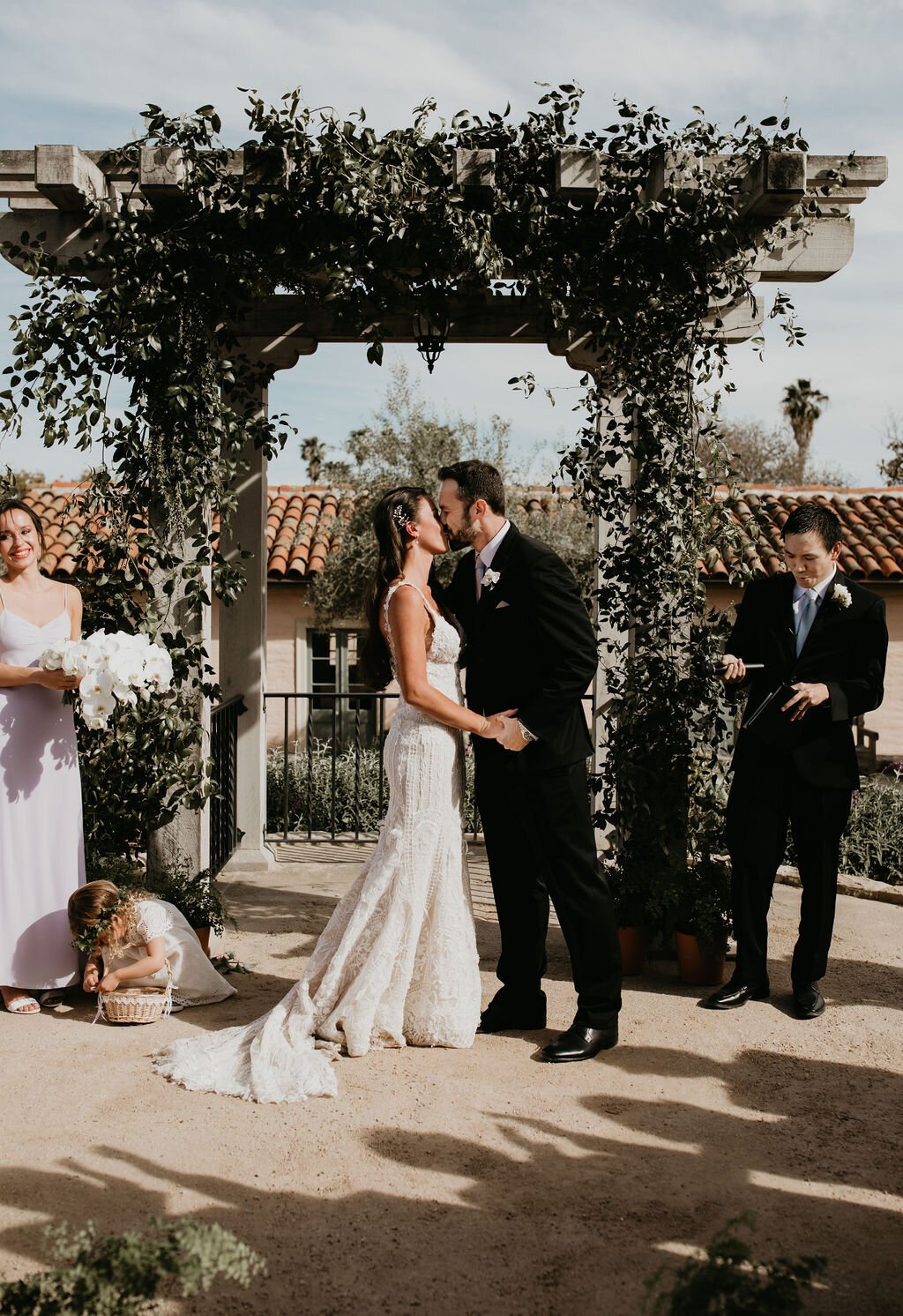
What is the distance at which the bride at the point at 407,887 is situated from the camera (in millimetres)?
4352

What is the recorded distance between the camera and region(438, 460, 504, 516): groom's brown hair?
4.40 meters

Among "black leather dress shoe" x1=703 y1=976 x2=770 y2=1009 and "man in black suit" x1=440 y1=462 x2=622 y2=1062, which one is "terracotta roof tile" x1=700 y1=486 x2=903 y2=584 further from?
"man in black suit" x1=440 y1=462 x2=622 y2=1062

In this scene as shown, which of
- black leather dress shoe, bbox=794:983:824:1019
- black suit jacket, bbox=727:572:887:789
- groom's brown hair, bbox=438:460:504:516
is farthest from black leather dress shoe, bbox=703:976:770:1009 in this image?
groom's brown hair, bbox=438:460:504:516

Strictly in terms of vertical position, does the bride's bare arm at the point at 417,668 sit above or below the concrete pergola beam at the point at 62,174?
below

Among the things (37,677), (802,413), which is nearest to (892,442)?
(802,413)

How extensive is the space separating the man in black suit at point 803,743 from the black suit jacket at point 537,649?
80cm

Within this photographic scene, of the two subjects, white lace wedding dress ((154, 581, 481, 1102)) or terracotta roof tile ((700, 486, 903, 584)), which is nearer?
white lace wedding dress ((154, 581, 481, 1102))

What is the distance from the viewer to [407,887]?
4410 mm

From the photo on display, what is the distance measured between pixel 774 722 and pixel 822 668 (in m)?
0.32

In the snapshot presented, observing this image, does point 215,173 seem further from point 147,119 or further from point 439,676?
point 439,676

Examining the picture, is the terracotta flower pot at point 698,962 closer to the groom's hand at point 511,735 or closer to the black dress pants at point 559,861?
the black dress pants at point 559,861

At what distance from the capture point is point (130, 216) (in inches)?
210

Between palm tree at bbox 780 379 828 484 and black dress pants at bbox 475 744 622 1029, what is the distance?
3298 cm

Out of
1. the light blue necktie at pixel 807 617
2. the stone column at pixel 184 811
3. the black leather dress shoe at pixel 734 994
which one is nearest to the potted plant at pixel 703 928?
the black leather dress shoe at pixel 734 994
